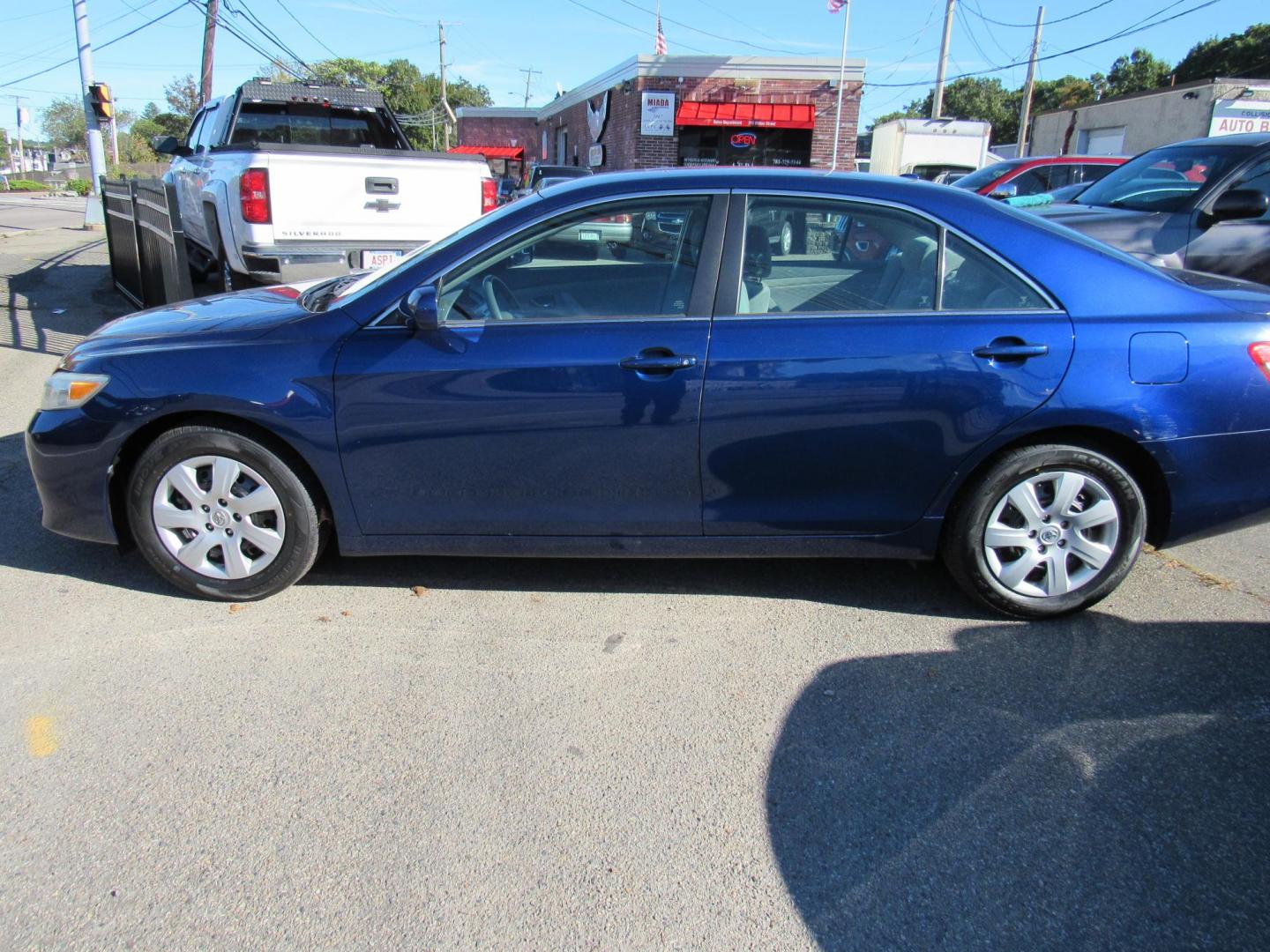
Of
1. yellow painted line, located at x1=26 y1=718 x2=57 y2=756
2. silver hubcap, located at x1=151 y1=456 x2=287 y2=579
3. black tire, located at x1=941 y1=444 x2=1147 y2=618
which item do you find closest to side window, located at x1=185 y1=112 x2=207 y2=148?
silver hubcap, located at x1=151 y1=456 x2=287 y2=579

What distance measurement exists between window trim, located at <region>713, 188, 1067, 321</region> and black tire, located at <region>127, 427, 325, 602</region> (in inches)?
69.6

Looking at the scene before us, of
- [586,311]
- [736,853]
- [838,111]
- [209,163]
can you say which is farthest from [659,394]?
[838,111]

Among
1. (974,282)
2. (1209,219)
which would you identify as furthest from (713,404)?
(1209,219)

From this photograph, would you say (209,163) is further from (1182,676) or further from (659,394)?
(1182,676)

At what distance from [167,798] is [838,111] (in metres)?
25.5

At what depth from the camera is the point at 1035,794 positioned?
269cm

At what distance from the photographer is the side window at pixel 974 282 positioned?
349 cm

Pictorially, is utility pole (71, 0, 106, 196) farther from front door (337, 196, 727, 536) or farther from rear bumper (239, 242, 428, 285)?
front door (337, 196, 727, 536)

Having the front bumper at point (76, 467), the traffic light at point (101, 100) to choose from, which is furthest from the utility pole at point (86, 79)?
the front bumper at point (76, 467)

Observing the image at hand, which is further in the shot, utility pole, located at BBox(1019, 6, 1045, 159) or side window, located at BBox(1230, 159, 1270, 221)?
utility pole, located at BBox(1019, 6, 1045, 159)

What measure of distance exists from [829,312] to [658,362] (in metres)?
0.69

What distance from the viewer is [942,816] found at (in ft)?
8.52

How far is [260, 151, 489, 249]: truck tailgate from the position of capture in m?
7.62

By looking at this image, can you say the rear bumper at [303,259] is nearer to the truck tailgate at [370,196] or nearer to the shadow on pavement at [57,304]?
the truck tailgate at [370,196]
